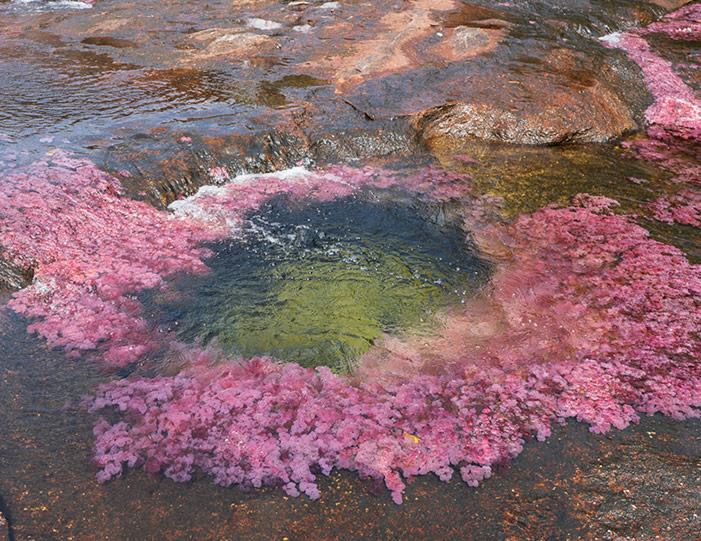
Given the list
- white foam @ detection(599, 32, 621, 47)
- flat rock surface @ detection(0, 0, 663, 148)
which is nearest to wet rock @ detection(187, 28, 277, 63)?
flat rock surface @ detection(0, 0, 663, 148)

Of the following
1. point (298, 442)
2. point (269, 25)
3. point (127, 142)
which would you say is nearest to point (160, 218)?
point (127, 142)

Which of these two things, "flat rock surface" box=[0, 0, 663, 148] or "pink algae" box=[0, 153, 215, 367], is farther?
"flat rock surface" box=[0, 0, 663, 148]

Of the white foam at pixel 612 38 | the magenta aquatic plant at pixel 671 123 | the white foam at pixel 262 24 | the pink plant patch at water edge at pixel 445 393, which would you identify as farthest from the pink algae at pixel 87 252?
the white foam at pixel 612 38

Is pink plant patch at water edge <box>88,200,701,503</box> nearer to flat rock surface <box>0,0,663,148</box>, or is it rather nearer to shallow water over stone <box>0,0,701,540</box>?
shallow water over stone <box>0,0,701,540</box>

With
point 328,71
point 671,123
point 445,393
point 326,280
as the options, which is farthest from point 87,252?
point 671,123

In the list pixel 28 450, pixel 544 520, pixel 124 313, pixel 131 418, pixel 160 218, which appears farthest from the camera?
pixel 160 218

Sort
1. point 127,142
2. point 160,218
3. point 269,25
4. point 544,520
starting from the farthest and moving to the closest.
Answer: point 269,25
point 127,142
point 160,218
point 544,520

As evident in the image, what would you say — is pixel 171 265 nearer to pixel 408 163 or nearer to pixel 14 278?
pixel 14 278

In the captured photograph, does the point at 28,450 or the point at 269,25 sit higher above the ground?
the point at 269,25
